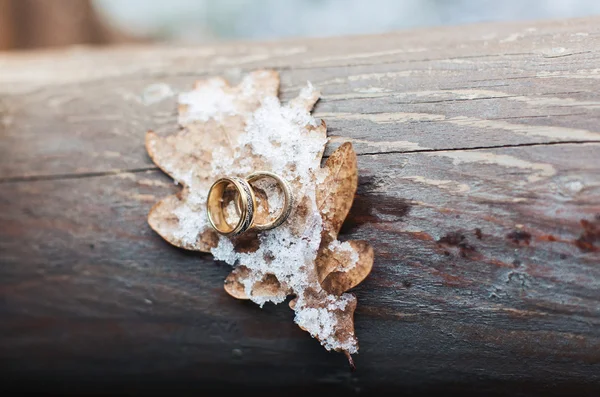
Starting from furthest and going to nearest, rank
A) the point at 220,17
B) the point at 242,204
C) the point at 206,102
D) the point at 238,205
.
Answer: the point at 220,17 → the point at 206,102 → the point at 238,205 → the point at 242,204

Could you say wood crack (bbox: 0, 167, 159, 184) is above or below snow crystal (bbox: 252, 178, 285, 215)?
above

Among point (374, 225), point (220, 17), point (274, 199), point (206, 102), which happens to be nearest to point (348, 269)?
point (374, 225)

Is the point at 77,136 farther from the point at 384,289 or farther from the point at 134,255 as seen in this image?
the point at 384,289

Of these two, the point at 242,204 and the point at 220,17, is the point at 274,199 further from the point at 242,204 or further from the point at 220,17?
the point at 220,17

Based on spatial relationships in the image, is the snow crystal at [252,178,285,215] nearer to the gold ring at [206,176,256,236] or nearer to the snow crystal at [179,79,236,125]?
the gold ring at [206,176,256,236]

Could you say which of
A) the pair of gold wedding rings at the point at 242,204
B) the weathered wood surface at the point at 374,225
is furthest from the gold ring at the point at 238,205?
the weathered wood surface at the point at 374,225

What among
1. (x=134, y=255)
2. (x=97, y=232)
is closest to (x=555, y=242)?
(x=134, y=255)

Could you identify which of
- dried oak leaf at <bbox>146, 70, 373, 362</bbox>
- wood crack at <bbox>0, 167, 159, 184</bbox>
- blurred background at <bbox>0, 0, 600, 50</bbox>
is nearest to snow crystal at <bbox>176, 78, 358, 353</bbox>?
dried oak leaf at <bbox>146, 70, 373, 362</bbox>
